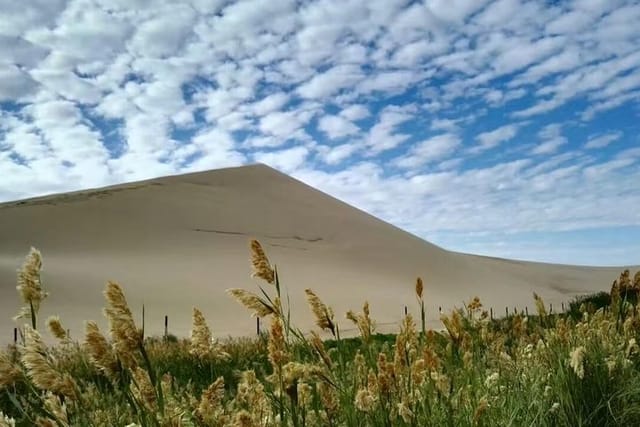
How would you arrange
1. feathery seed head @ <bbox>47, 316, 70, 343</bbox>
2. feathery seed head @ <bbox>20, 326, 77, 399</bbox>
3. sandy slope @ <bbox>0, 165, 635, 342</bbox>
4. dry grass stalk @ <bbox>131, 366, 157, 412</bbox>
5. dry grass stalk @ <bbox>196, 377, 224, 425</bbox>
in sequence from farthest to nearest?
sandy slope @ <bbox>0, 165, 635, 342</bbox> < feathery seed head @ <bbox>47, 316, 70, 343</bbox> < dry grass stalk @ <bbox>131, 366, 157, 412</bbox> < dry grass stalk @ <bbox>196, 377, 224, 425</bbox> < feathery seed head @ <bbox>20, 326, 77, 399</bbox>

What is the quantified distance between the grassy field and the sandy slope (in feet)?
89.8

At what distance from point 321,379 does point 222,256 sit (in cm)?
5073

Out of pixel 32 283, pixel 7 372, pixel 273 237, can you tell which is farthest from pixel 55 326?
pixel 273 237

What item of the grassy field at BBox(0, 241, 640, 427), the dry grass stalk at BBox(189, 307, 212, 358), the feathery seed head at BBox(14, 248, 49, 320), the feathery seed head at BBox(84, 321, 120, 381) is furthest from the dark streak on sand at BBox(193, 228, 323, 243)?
the feathery seed head at BBox(84, 321, 120, 381)

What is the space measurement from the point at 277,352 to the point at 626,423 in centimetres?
266

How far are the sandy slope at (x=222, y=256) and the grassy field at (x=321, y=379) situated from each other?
27358mm

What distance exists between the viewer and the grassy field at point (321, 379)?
154 centimetres

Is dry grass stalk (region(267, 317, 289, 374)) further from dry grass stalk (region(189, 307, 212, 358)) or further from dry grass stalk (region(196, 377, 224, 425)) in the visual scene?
dry grass stalk (region(189, 307, 212, 358))

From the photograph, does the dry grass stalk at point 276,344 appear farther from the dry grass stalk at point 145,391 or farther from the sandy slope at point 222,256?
the sandy slope at point 222,256

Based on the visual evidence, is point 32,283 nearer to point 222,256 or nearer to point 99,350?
point 99,350

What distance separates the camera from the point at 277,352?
1.64m

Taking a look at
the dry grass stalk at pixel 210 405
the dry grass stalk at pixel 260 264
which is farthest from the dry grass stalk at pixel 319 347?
the dry grass stalk at pixel 210 405

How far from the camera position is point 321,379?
1876mm

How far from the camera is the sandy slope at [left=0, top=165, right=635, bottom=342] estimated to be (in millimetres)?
38844
